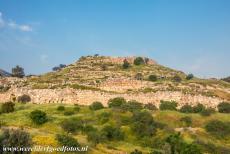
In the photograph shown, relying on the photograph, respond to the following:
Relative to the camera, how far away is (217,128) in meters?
64.1

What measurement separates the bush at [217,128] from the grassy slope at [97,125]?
982 millimetres

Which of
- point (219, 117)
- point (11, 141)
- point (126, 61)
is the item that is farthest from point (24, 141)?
point (126, 61)

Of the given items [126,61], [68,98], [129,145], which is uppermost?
[126,61]

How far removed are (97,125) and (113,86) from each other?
116 ft

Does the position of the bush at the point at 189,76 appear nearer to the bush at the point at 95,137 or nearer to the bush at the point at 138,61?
the bush at the point at 138,61

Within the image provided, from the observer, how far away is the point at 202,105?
274ft

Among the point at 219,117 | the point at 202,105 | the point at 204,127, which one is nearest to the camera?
the point at 204,127

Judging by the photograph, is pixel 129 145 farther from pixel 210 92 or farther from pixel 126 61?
pixel 126 61

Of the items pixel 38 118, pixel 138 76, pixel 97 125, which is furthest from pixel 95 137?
pixel 138 76

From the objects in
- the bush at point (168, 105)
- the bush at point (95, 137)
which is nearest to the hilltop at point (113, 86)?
the bush at point (168, 105)

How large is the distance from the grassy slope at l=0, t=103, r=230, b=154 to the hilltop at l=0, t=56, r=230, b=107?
42.4 feet

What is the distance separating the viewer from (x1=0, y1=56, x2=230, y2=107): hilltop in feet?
289

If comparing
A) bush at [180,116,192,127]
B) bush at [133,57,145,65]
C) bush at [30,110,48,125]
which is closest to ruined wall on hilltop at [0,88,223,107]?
bush at [180,116,192,127]

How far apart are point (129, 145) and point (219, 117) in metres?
23.5
